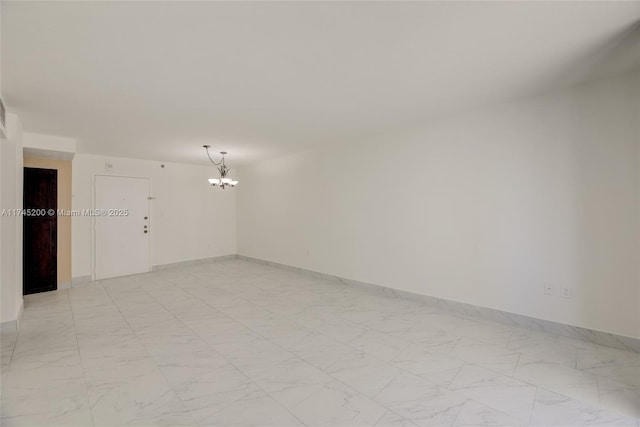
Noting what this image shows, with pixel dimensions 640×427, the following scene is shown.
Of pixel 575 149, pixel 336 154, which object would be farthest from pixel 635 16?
pixel 336 154

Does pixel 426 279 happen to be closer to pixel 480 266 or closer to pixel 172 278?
pixel 480 266

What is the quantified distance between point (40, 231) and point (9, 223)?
2154mm

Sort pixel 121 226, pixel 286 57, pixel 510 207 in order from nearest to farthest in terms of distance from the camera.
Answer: pixel 286 57 → pixel 510 207 → pixel 121 226

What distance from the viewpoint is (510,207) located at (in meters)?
3.43

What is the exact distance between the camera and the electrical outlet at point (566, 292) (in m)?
3.04

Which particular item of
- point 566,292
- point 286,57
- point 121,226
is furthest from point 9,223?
point 566,292

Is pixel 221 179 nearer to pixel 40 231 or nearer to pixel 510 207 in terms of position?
pixel 40 231

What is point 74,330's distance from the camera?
→ 3.44 metres

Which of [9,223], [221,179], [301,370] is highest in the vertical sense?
[221,179]

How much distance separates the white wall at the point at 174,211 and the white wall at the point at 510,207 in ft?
12.0

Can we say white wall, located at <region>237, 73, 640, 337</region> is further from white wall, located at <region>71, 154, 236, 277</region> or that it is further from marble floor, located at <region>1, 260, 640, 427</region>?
white wall, located at <region>71, 154, 236, 277</region>

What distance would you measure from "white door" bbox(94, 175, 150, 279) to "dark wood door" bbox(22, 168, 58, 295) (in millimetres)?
706

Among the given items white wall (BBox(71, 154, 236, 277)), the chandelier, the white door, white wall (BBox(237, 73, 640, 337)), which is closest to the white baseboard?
white wall (BBox(237, 73, 640, 337))

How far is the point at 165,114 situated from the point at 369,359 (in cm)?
355
